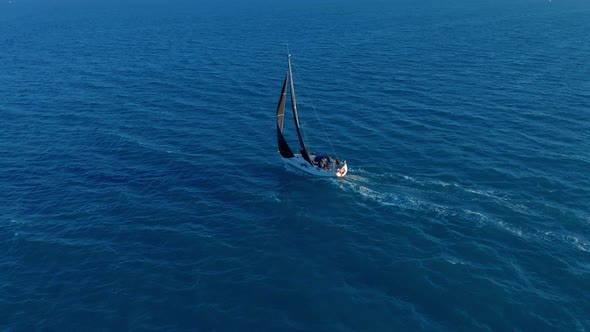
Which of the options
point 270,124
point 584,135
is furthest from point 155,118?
point 584,135

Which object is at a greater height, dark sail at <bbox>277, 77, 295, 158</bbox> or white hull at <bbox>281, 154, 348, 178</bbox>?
dark sail at <bbox>277, 77, 295, 158</bbox>

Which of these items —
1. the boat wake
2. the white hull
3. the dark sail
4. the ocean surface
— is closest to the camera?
the ocean surface

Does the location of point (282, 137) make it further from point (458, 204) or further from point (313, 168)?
point (458, 204)

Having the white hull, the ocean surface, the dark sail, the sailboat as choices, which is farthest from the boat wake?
the dark sail

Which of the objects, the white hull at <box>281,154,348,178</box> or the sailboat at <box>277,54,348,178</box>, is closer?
the white hull at <box>281,154,348,178</box>

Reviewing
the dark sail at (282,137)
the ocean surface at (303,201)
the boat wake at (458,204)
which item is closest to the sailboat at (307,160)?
the dark sail at (282,137)

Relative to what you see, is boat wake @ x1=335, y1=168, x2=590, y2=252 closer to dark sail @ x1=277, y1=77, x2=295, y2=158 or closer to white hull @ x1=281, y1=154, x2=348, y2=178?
white hull @ x1=281, y1=154, x2=348, y2=178
